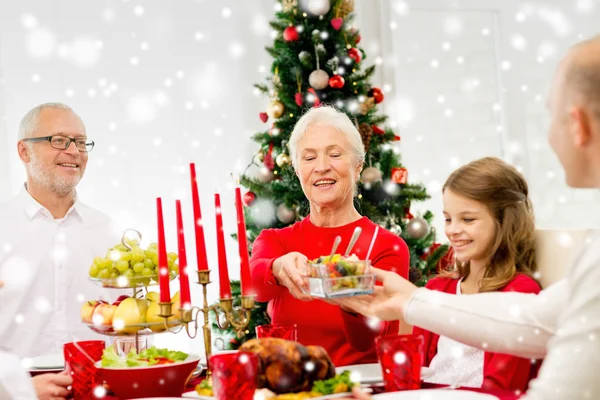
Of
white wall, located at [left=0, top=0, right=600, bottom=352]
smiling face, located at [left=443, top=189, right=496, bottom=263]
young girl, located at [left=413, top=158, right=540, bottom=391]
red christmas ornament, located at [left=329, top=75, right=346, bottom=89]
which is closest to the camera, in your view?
young girl, located at [left=413, top=158, right=540, bottom=391]

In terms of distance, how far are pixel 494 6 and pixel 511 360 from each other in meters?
3.94

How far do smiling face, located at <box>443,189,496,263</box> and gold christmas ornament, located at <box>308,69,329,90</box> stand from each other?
1518mm

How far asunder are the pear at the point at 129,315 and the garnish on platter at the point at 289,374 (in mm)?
385

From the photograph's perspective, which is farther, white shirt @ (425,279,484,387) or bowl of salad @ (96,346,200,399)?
white shirt @ (425,279,484,387)

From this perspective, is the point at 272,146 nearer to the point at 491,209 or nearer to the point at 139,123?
the point at 139,123

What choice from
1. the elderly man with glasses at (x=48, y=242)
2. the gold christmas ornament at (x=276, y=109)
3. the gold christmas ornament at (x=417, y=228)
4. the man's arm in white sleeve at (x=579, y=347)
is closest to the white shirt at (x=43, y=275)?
the elderly man with glasses at (x=48, y=242)

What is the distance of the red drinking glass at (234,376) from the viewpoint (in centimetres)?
128

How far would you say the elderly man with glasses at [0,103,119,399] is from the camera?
2984 millimetres

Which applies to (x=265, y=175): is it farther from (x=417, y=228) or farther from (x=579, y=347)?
(x=579, y=347)

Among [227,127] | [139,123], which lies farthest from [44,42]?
[227,127]

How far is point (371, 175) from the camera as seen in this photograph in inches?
144

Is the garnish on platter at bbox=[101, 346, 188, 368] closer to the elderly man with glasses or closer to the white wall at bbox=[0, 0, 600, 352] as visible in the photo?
the elderly man with glasses

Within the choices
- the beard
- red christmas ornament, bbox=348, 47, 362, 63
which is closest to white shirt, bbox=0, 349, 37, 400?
the beard

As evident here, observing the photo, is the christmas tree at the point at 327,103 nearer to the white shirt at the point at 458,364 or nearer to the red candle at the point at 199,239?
the white shirt at the point at 458,364
